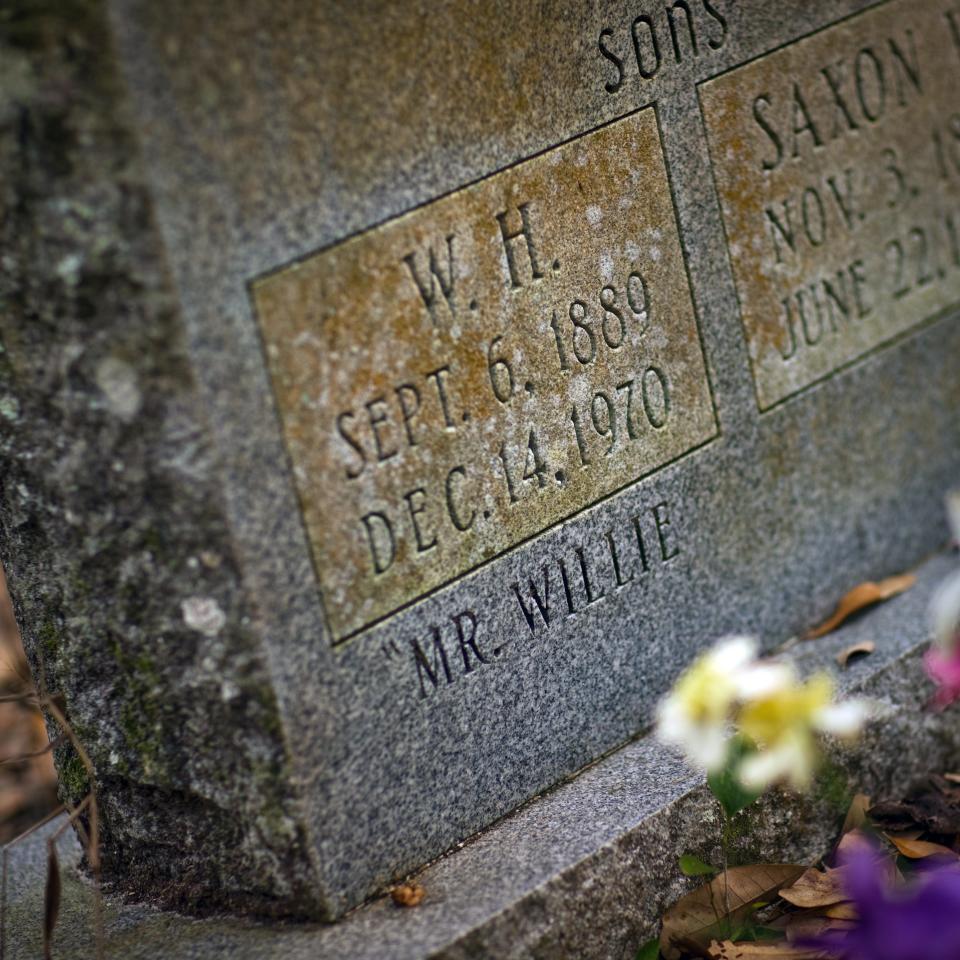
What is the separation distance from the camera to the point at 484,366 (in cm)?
239

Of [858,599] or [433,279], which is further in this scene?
[858,599]

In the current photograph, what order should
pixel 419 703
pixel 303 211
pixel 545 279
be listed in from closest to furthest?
pixel 303 211
pixel 419 703
pixel 545 279

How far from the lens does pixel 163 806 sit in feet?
7.75

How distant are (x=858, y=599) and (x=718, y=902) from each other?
3.19 feet

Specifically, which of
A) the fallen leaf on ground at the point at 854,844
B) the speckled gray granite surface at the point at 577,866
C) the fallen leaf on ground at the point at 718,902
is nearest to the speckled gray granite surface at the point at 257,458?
the speckled gray granite surface at the point at 577,866

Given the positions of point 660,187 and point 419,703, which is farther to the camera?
point 660,187

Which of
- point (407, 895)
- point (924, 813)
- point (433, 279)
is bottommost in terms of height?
point (924, 813)

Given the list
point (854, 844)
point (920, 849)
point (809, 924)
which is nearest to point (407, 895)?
point (809, 924)

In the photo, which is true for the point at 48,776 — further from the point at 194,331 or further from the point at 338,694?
the point at 194,331

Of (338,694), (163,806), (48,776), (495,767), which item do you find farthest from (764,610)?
(48,776)

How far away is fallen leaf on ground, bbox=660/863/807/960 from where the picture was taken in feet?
7.66

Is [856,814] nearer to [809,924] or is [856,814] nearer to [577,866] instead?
[809,924]

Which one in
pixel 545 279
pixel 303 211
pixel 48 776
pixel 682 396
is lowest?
pixel 48 776

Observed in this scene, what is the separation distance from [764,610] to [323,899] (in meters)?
1.26
